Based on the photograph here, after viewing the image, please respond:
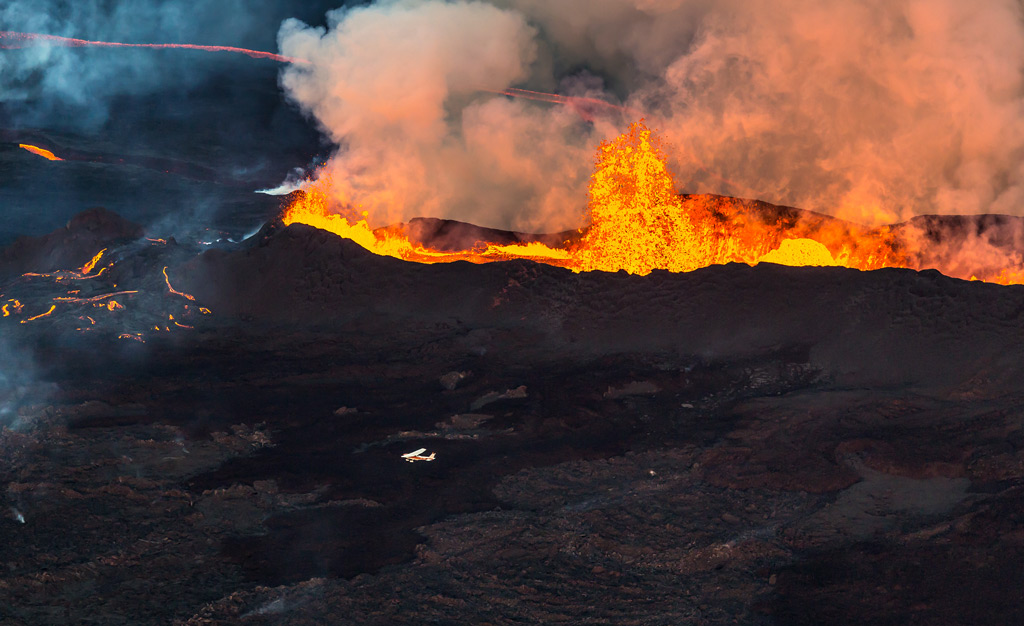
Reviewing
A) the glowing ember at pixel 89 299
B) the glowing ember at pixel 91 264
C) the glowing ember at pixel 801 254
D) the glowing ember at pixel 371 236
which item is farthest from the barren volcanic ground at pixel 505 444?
the glowing ember at pixel 801 254

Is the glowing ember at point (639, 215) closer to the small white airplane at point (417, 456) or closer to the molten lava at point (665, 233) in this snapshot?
the molten lava at point (665, 233)

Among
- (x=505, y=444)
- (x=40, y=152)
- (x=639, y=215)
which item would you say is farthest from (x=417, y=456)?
(x=40, y=152)

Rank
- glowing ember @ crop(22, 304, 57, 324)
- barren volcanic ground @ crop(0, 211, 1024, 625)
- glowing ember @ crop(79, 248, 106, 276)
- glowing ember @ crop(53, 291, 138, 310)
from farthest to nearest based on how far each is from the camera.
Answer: glowing ember @ crop(79, 248, 106, 276) < glowing ember @ crop(53, 291, 138, 310) < glowing ember @ crop(22, 304, 57, 324) < barren volcanic ground @ crop(0, 211, 1024, 625)

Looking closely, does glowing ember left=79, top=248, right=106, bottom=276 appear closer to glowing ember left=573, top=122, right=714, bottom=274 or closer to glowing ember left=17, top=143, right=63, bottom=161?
glowing ember left=573, top=122, right=714, bottom=274

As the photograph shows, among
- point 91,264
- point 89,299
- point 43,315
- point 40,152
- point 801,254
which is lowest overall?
point 43,315

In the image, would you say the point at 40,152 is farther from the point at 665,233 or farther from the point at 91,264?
the point at 665,233

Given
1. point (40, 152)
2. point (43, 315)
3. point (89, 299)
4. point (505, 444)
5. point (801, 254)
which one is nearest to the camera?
point (505, 444)

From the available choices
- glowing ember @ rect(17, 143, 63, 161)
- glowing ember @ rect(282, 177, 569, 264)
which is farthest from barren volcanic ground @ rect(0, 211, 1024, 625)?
glowing ember @ rect(17, 143, 63, 161)
